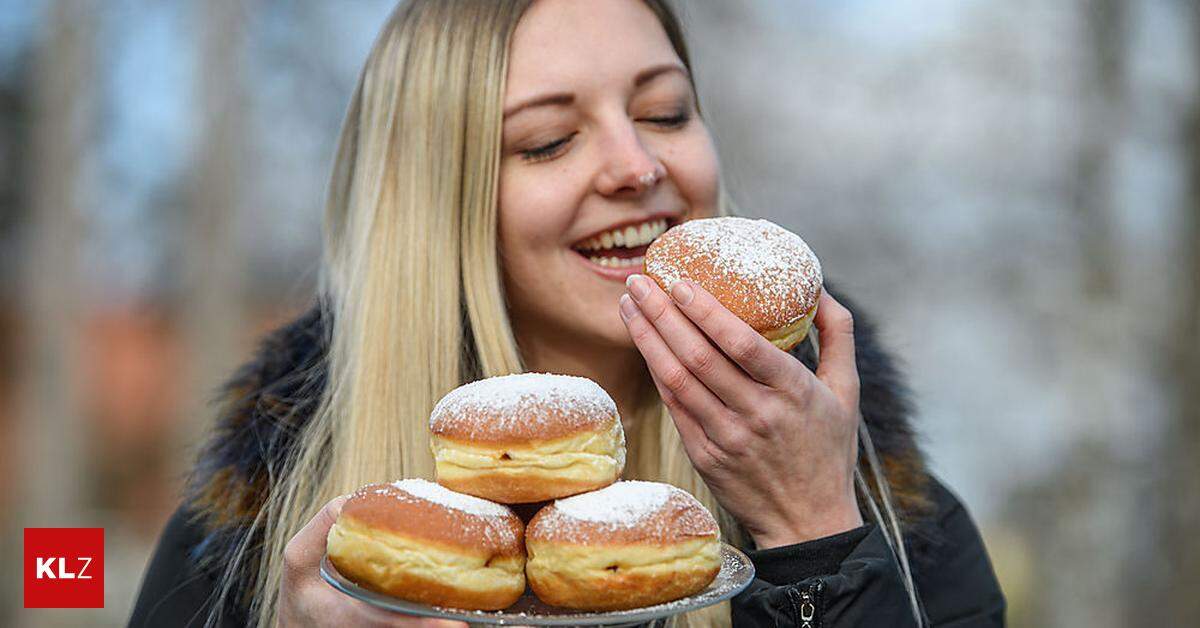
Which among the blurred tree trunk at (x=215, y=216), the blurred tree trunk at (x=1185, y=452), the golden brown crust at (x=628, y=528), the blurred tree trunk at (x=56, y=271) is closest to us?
the golden brown crust at (x=628, y=528)

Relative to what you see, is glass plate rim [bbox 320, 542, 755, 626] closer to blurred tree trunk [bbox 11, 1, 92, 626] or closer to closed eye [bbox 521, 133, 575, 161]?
closed eye [bbox 521, 133, 575, 161]

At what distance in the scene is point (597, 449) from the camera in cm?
146

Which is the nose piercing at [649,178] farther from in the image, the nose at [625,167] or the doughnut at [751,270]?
the doughnut at [751,270]

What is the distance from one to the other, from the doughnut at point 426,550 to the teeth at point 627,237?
2.61 feet

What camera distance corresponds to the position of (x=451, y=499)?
1385 mm

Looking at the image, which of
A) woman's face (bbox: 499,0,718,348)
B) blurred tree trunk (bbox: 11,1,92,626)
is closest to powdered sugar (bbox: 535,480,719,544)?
woman's face (bbox: 499,0,718,348)

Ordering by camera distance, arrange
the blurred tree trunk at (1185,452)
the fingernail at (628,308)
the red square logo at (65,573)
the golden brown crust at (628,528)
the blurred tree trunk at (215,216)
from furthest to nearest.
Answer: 1. the blurred tree trunk at (215,216)
2. the blurred tree trunk at (1185,452)
3. the red square logo at (65,573)
4. the fingernail at (628,308)
5. the golden brown crust at (628,528)

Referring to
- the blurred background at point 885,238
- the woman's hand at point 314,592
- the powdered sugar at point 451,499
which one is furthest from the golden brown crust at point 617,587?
the blurred background at point 885,238

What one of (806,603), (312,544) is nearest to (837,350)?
(806,603)

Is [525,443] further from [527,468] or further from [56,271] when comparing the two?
[56,271]

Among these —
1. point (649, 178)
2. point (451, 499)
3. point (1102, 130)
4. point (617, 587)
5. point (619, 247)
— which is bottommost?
point (617, 587)

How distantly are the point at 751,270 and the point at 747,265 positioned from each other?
13mm

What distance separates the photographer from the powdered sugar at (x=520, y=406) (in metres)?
1.42

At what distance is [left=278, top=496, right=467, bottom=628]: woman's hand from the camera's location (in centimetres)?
139
